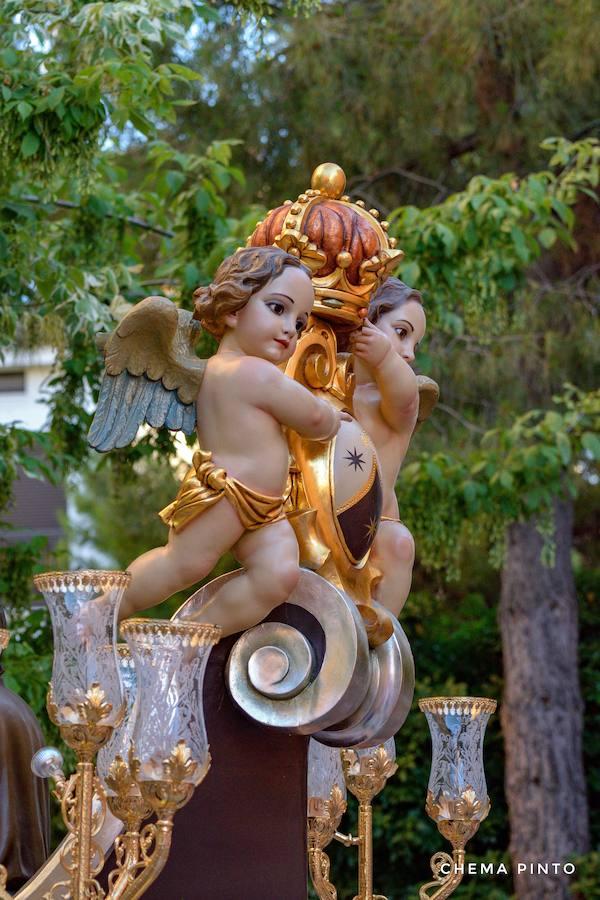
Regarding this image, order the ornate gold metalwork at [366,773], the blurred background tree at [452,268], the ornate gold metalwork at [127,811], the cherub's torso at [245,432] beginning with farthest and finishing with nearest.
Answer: the blurred background tree at [452,268] → the ornate gold metalwork at [366,773] → the cherub's torso at [245,432] → the ornate gold metalwork at [127,811]

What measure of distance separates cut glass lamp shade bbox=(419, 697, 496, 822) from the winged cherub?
0.78m

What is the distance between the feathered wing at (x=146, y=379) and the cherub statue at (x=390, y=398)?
0.57 metres

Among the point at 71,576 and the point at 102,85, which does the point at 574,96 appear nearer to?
the point at 102,85

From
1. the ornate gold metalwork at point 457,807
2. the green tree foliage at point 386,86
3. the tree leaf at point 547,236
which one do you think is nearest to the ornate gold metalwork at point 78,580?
the ornate gold metalwork at point 457,807

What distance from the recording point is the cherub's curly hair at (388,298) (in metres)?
4.39

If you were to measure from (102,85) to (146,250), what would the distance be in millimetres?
3340

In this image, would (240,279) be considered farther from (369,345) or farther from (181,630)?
(181,630)

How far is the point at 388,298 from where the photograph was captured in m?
4.40

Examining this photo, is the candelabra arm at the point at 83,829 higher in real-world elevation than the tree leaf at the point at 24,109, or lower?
lower

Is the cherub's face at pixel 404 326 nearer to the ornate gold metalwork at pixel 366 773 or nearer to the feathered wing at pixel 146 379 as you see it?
the feathered wing at pixel 146 379

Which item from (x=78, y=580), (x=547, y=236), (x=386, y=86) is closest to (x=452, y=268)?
(x=547, y=236)

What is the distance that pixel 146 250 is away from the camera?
966cm

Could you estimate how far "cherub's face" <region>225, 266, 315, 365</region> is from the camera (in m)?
3.77

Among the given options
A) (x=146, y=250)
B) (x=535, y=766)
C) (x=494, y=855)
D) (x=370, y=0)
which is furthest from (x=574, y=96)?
(x=494, y=855)
